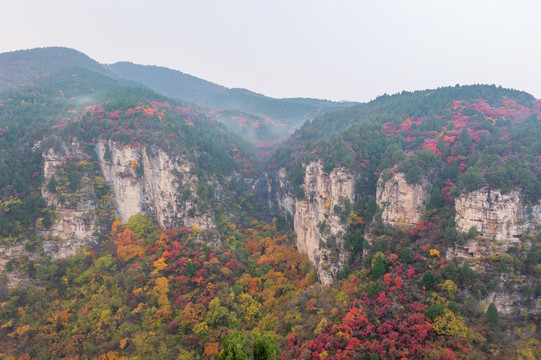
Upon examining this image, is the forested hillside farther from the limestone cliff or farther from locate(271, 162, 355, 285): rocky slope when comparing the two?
the limestone cliff

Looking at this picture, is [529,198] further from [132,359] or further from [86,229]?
[86,229]

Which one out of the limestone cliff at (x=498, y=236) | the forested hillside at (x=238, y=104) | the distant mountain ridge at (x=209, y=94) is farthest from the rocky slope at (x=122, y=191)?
the distant mountain ridge at (x=209, y=94)

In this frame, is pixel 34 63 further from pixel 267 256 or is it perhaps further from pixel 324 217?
pixel 324 217

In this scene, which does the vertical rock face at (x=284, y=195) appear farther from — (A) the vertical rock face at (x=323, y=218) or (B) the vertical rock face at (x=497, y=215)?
(B) the vertical rock face at (x=497, y=215)

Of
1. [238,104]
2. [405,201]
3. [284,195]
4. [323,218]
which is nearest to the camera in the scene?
[405,201]

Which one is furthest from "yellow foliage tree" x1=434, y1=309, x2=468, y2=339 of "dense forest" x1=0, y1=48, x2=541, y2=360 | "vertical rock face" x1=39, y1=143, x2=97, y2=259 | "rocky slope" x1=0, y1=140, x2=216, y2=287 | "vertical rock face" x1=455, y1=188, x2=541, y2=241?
"vertical rock face" x1=39, y1=143, x2=97, y2=259

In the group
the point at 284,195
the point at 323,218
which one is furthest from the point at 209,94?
the point at 323,218
